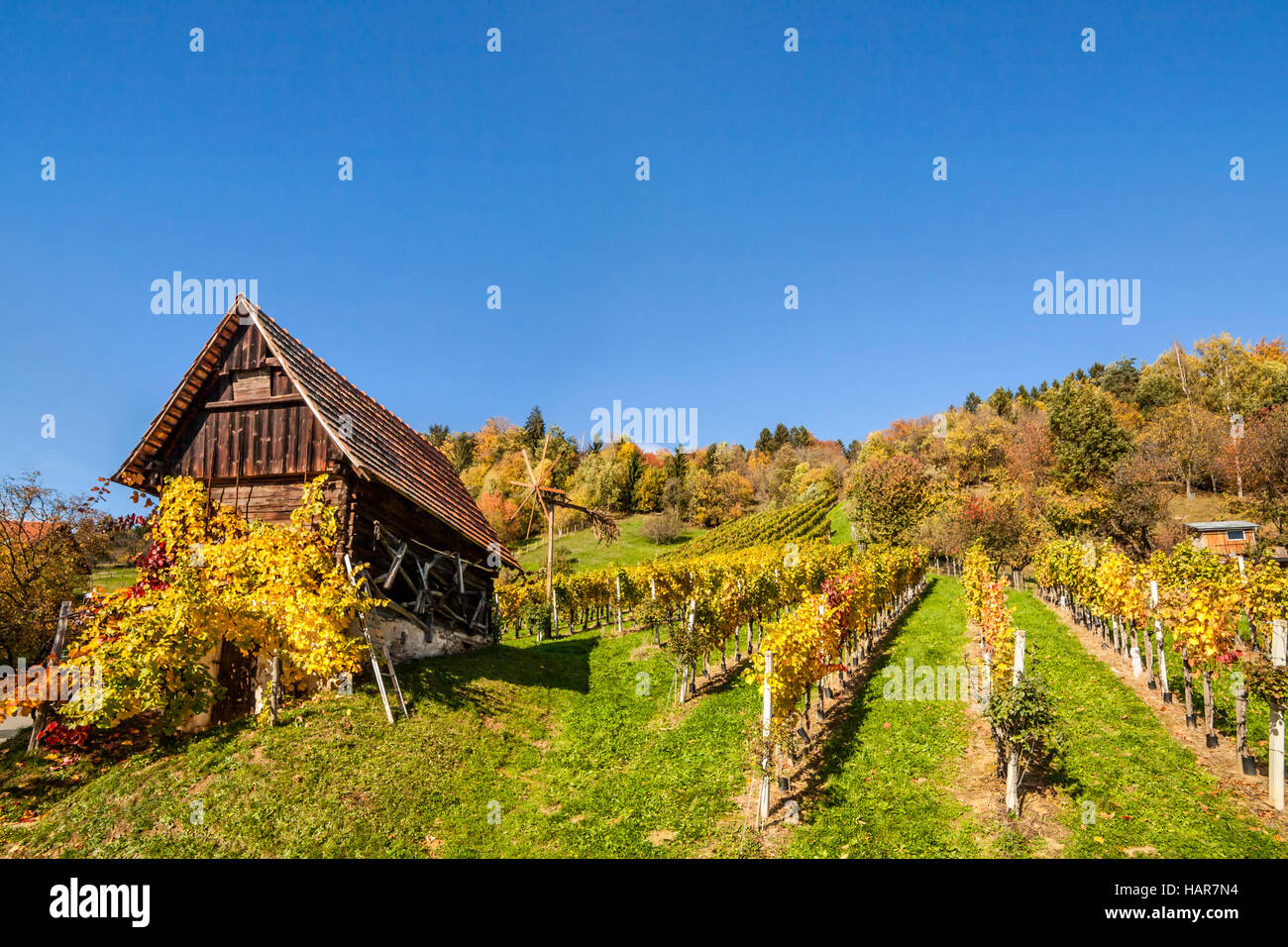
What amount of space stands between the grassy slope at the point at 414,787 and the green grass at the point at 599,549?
45148mm

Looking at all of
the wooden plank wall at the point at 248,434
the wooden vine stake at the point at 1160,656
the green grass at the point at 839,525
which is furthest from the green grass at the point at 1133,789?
A: the green grass at the point at 839,525

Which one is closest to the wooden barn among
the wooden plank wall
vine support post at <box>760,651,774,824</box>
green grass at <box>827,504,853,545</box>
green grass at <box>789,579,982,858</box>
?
the wooden plank wall

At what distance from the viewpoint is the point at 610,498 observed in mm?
79000

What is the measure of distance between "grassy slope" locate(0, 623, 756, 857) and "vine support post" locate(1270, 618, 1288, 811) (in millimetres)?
8098

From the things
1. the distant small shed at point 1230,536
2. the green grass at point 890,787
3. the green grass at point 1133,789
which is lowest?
the green grass at point 890,787

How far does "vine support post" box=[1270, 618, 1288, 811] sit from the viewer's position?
29.8ft

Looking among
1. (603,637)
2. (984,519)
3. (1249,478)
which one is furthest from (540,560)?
(1249,478)

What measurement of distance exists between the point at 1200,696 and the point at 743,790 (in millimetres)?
11175

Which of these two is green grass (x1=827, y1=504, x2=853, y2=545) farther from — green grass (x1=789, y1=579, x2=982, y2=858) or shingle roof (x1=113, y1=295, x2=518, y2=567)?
shingle roof (x1=113, y1=295, x2=518, y2=567)

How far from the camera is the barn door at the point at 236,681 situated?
13.0m

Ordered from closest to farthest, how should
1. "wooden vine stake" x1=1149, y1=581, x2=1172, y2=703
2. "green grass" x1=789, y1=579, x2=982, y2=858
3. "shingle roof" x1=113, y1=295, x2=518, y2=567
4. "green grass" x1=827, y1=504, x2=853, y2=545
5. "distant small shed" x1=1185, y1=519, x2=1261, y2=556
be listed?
"green grass" x1=789, y1=579, x2=982, y2=858
"wooden vine stake" x1=1149, y1=581, x2=1172, y2=703
"shingle roof" x1=113, y1=295, x2=518, y2=567
"distant small shed" x1=1185, y1=519, x2=1261, y2=556
"green grass" x1=827, y1=504, x2=853, y2=545

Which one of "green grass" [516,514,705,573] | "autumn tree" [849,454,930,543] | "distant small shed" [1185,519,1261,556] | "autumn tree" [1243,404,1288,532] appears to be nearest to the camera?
"distant small shed" [1185,519,1261,556]

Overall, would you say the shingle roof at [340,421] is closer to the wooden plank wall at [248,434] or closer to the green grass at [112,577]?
the wooden plank wall at [248,434]
